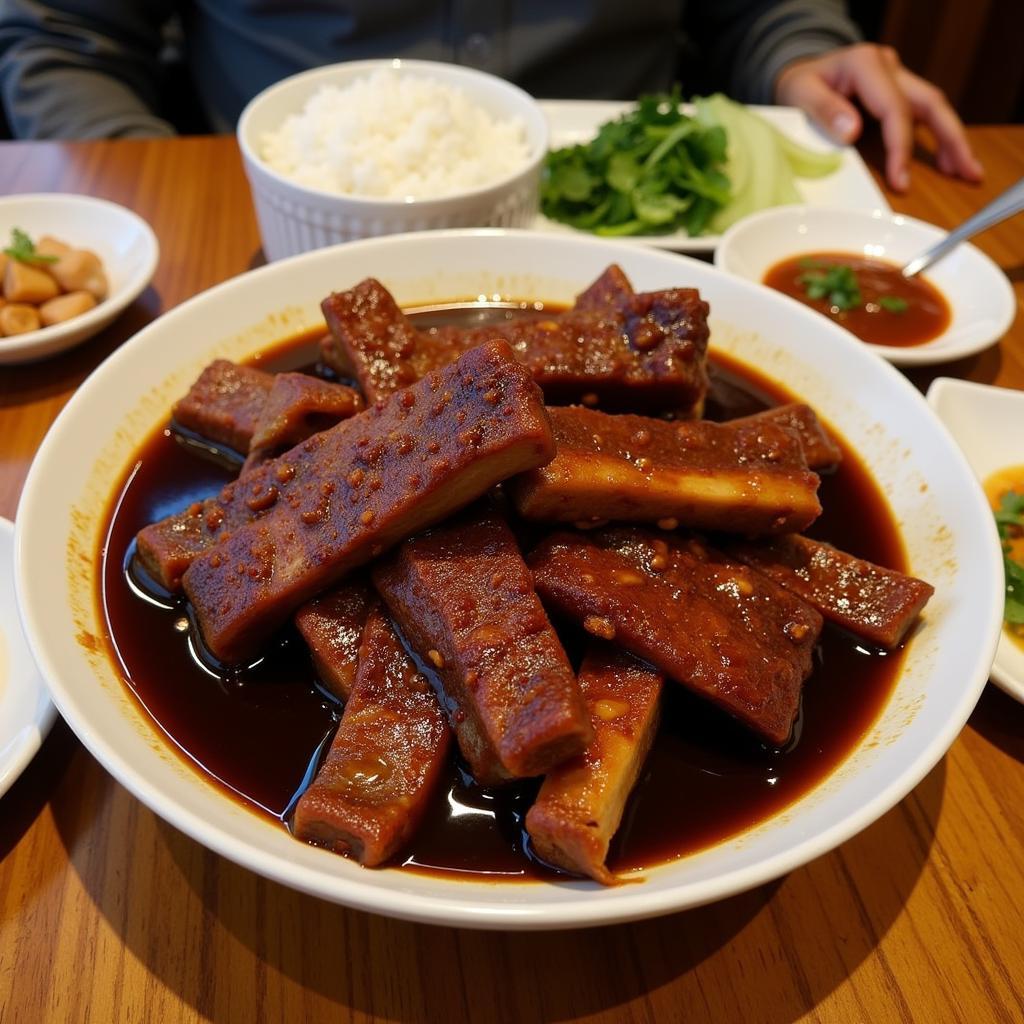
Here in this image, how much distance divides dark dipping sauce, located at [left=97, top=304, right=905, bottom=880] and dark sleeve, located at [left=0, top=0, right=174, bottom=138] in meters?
3.16

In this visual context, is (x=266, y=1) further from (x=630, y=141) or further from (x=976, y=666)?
(x=976, y=666)

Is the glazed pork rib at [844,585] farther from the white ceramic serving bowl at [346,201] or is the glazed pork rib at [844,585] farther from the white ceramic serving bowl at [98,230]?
the white ceramic serving bowl at [98,230]

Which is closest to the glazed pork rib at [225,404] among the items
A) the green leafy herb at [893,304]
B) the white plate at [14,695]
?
the white plate at [14,695]

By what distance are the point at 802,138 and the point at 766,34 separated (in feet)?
3.32

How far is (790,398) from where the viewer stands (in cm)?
245

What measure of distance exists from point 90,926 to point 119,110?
164 inches

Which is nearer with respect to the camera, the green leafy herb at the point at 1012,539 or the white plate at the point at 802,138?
the green leafy herb at the point at 1012,539

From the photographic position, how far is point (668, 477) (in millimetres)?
1701

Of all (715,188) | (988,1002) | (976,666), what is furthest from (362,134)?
(988,1002)

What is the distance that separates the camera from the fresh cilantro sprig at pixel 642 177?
142 inches

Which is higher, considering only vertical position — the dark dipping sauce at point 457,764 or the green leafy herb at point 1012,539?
the dark dipping sauce at point 457,764

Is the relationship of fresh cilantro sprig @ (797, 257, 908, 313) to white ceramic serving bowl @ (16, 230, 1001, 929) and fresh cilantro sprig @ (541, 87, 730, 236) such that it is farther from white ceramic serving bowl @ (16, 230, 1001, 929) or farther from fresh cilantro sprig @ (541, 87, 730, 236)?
white ceramic serving bowl @ (16, 230, 1001, 929)

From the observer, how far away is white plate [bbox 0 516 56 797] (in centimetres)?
162

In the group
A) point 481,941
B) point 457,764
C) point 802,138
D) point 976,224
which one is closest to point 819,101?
point 802,138
